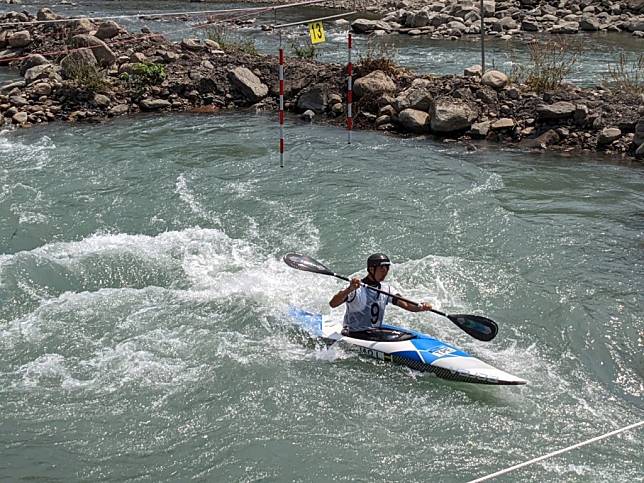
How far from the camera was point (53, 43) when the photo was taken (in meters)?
17.3

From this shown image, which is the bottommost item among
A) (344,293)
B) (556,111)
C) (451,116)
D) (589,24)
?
(344,293)

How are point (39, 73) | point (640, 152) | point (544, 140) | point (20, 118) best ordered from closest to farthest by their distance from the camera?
point (640, 152)
point (544, 140)
point (20, 118)
point (39, 73)

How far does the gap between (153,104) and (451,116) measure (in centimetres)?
541

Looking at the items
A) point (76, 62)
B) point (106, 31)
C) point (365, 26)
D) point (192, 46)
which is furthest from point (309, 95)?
point (365, 26)

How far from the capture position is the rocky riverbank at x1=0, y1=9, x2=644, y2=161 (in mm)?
11750

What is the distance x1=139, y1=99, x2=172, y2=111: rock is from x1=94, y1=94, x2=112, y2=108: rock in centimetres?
59

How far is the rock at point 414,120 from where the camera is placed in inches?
483

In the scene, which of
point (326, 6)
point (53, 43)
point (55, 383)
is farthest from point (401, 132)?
point (326, 6)

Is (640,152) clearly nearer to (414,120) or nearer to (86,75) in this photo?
(414,120)

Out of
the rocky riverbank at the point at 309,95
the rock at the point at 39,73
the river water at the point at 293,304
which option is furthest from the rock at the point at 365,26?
the river water at the point at 293,304

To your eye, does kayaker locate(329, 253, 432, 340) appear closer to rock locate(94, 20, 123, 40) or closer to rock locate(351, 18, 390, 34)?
rock locate(94, 20, 123, 40)

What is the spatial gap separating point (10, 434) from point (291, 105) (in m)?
9.51

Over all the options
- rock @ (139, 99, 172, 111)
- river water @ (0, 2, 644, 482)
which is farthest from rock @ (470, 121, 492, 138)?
rock @ (139, 99, 172, 111)

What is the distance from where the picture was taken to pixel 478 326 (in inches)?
243
